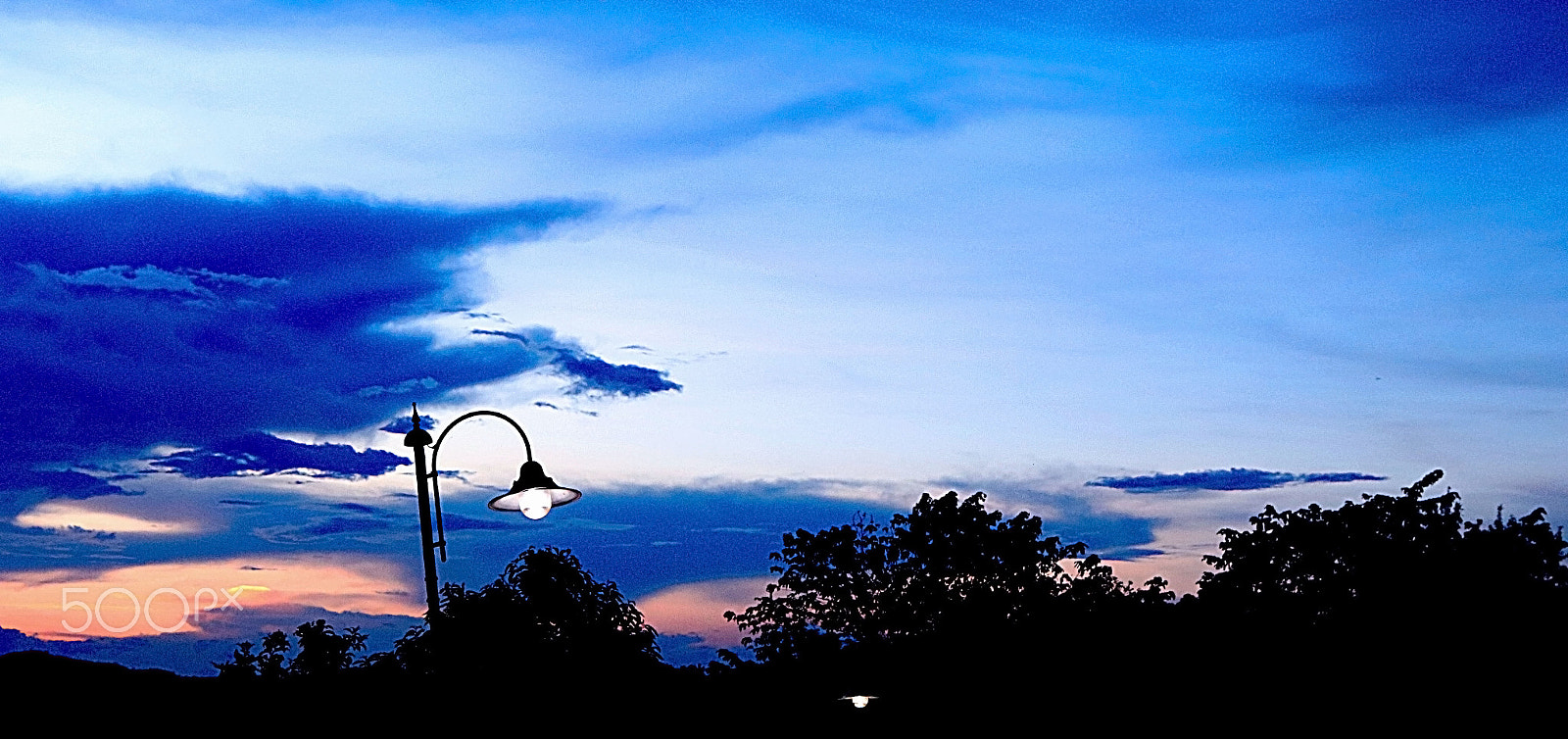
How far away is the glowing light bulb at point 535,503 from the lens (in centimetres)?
1466

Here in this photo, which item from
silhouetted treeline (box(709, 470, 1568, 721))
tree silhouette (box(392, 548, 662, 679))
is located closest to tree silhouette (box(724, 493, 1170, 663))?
silhouetted treeline (box(709, 470, 1568, 721))

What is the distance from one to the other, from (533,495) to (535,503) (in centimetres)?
9

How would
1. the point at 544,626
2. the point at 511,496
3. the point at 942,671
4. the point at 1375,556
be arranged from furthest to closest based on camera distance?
the point at 1375,556 < the point at 942,671 < the point at 544,626 < the point at 511,496

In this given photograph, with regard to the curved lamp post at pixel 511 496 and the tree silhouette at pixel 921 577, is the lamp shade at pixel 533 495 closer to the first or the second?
the curved lamp post at pixel 511 496

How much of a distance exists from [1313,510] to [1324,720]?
2978cm

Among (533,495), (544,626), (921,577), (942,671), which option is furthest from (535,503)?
(921,577)

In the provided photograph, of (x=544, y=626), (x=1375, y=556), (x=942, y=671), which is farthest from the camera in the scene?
(x=1375, y=556)

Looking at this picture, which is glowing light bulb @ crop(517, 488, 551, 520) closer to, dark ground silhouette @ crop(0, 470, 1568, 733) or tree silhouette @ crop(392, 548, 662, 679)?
dark ground silhouette @ crop(0, 470, 1568, 733)

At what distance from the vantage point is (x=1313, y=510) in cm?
5256

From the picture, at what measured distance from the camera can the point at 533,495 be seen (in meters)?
14.7

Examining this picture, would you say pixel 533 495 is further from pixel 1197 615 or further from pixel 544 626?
pixel 1197 615

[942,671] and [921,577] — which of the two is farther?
[921,577]

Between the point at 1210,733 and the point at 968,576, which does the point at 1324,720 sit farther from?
the point at 968,576

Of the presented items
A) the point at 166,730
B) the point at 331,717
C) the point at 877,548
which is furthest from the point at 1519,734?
the point at 877,548
